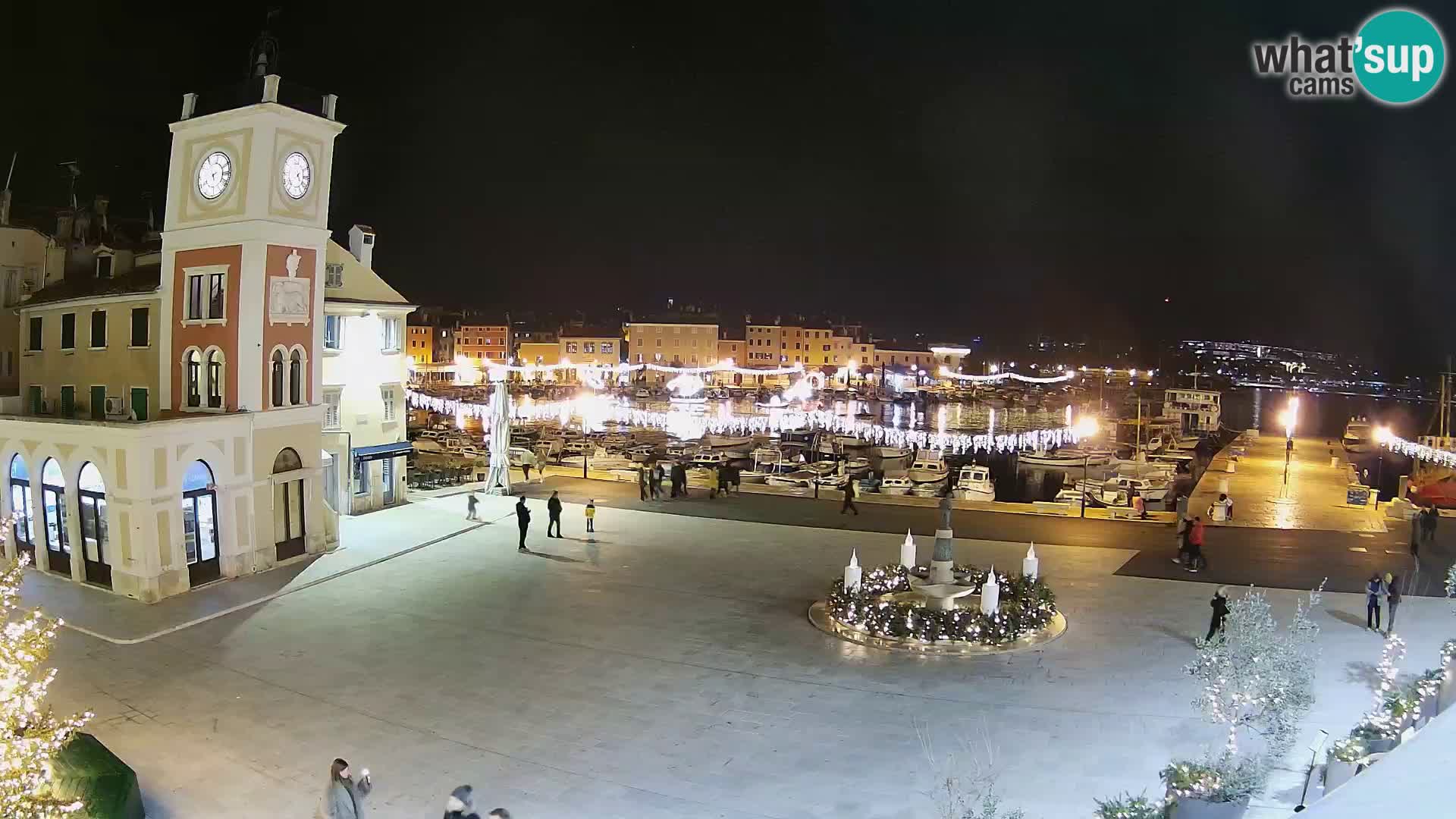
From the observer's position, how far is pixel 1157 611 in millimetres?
17344

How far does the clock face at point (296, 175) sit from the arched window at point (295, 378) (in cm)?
371

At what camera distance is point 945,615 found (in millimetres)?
15867

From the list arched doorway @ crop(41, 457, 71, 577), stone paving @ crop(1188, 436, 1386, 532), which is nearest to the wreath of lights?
stone paving @ crop(1188, 436, 1386, 532)

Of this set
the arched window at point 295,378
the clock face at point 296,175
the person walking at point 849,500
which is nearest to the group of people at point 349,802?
the arched window at point 295,378

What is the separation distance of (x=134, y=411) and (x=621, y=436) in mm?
42861

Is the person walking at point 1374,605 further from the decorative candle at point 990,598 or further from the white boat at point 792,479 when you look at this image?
the white boat at point 792,479

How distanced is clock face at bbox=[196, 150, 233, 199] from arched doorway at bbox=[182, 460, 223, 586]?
252 inches

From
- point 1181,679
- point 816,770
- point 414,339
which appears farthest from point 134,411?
point 414,339

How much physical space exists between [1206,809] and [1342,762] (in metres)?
1.94

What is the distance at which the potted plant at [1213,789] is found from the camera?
856 centimetres

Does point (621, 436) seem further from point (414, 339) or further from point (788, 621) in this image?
point (414, 339)

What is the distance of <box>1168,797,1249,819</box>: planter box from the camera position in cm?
855

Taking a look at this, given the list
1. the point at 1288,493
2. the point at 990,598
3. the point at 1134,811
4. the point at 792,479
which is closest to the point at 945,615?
the point at 990,598

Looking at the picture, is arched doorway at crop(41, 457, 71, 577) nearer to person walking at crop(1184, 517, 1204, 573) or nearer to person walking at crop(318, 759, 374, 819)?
person walking at crop(318, 759, 374, 819)
